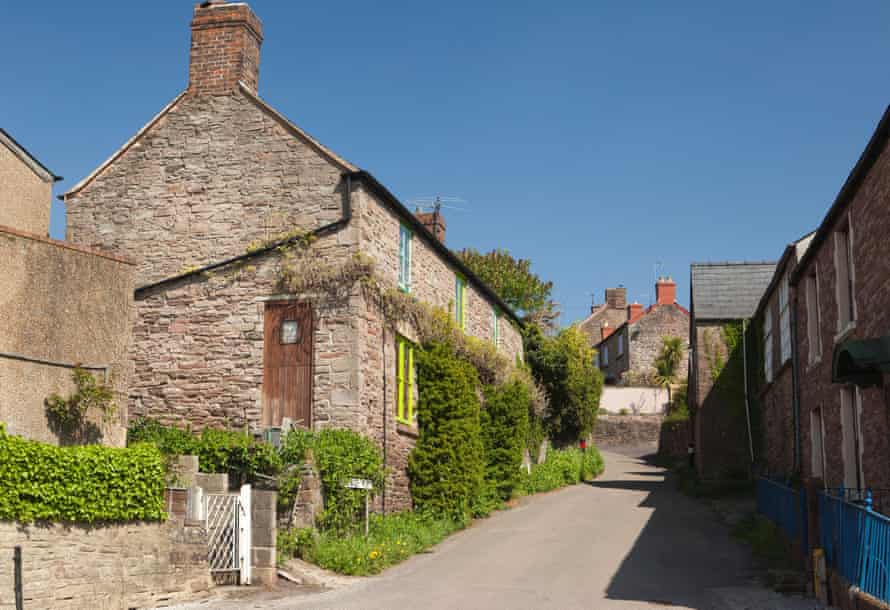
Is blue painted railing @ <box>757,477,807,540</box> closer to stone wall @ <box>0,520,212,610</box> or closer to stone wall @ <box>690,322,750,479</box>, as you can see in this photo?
stone wall @ <box>690,322,750,479</box>

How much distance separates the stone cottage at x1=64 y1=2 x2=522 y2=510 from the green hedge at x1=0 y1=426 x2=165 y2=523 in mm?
5519

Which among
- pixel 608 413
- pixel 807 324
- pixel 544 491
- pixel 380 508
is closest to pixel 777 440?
pixel 807 324

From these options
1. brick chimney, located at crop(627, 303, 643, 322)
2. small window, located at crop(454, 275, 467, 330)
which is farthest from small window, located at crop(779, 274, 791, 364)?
brick chimney, located at crop(627, 303, 643, 322)

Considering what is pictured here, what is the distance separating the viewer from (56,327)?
13883mm

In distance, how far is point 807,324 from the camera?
61.7 feet

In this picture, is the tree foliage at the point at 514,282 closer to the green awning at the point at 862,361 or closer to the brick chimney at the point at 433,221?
the brick chimney at the point at 433,221

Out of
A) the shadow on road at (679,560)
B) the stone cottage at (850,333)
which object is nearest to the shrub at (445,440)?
the shadow on road at (679,560)

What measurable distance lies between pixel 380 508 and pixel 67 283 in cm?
816

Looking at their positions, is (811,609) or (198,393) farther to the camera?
(198,393)

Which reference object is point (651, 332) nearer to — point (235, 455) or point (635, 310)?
point (635, 310)

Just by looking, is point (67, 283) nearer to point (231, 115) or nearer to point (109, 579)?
point (109, 579)

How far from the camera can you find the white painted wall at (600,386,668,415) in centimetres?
5372

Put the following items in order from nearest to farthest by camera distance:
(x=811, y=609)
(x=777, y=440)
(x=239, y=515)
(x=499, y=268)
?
(x=811, y=609) → (x=239, y=515) → (x=777, y=440) → (x=499, y=268)

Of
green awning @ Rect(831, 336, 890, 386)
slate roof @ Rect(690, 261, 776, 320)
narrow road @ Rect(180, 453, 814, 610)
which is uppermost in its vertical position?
slate roof @ Rect(690, 261, 776, 320)
